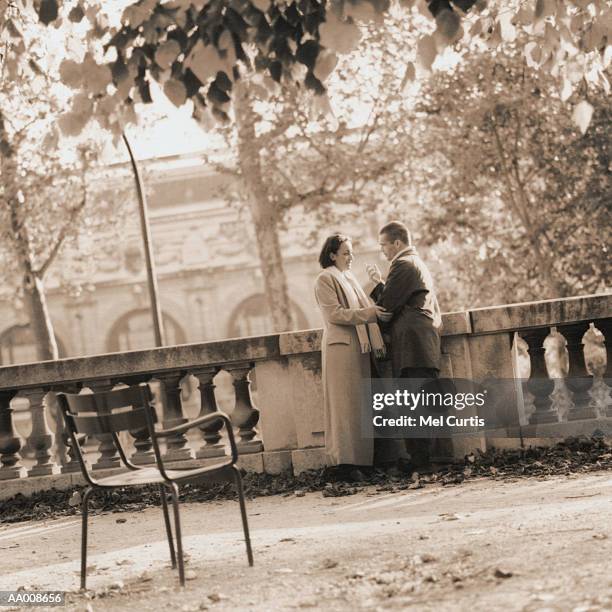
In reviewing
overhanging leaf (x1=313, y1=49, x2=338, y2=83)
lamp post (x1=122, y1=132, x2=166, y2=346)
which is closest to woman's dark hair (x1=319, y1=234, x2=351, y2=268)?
overhanging leaf (x1=313, y1=49, x2=338, y2=83)

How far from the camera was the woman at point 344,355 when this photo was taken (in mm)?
8086

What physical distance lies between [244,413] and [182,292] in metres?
36.5

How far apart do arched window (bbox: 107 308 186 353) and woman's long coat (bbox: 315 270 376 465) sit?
3730 cm

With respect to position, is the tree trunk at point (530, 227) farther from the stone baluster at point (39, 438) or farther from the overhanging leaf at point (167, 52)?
the overhanging leaf at point (167, 52)

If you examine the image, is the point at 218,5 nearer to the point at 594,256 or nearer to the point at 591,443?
the point at 591,443

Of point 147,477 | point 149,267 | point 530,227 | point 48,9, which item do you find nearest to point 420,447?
point 147,477

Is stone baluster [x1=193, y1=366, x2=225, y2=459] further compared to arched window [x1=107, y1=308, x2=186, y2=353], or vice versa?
arched window [x1=107, y1=308, x2=186, y2=353]

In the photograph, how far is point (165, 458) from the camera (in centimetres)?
880

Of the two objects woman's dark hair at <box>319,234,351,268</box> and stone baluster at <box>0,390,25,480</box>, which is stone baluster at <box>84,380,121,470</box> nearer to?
stone baluster at <box>0,390,25,480</box>

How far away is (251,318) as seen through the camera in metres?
45.1

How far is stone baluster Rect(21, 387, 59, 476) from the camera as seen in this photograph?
29.2 ft

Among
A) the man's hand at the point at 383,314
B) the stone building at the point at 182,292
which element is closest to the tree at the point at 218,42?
the man's hand at the point at 383,314

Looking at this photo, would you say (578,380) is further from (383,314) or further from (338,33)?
(338,33)

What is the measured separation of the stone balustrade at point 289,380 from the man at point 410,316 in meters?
0.43
